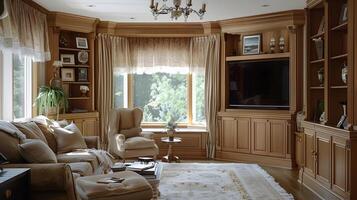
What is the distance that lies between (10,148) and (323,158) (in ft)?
11.9

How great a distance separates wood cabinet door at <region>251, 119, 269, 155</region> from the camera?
7.42 meters

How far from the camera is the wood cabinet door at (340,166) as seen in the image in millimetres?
4391

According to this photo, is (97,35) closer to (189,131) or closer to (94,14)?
(94,14)

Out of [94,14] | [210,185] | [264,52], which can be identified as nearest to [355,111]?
[210,185]

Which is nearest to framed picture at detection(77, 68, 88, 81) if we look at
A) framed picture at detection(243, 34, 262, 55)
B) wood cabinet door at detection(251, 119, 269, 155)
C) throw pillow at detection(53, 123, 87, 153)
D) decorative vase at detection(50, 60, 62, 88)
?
decorative vase at detection(50, 60, 62, 88)

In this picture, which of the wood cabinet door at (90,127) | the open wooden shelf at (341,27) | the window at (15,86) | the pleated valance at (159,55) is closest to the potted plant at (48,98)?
the window at (15,86)

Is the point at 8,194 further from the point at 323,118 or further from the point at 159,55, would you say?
the point at 159,55

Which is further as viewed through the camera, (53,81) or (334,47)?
(53,81)

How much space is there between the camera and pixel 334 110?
509 centimetres

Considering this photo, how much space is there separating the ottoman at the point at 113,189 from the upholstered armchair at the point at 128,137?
280cm

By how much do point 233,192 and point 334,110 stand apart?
5.40 ft

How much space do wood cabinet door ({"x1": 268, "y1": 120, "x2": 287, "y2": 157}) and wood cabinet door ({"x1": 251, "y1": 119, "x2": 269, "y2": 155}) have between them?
79mm

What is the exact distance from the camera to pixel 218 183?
5.68m

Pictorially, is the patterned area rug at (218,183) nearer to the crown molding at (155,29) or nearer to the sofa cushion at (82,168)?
the sofa cushion at (82,168)
